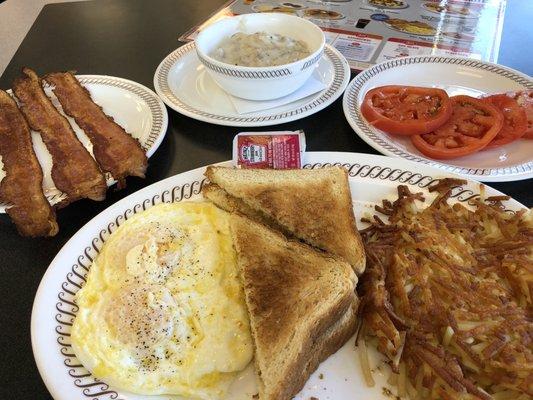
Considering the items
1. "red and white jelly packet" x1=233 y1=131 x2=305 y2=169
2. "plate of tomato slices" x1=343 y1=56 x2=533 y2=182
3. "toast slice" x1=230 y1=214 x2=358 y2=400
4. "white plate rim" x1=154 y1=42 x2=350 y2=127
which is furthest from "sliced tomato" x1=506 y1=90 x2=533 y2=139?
"toast slice" x1=230 y1=214 x2=358 y2=400

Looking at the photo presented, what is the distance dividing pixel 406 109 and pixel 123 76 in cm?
225

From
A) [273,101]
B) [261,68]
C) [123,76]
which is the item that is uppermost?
[261,68]

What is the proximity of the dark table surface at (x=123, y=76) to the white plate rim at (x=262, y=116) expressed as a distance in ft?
0.32

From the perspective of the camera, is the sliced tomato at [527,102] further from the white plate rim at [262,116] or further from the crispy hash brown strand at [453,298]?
the white plate rim at [262,116]

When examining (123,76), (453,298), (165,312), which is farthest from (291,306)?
(123,76)

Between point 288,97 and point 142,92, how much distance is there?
40.9 inches

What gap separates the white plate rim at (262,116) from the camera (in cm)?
288

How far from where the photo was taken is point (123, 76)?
362 centimetres

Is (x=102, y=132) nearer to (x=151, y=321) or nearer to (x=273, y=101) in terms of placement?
(x=273, y=101)

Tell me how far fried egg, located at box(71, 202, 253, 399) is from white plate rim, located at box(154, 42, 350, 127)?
0.99m

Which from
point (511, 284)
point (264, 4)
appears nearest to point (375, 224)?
point (511, 284)

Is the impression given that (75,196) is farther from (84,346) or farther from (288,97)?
(288,97)

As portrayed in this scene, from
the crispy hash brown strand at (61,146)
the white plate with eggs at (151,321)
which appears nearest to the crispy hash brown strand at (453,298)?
the white plate with eggs at (151,321)

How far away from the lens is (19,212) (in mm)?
2254
